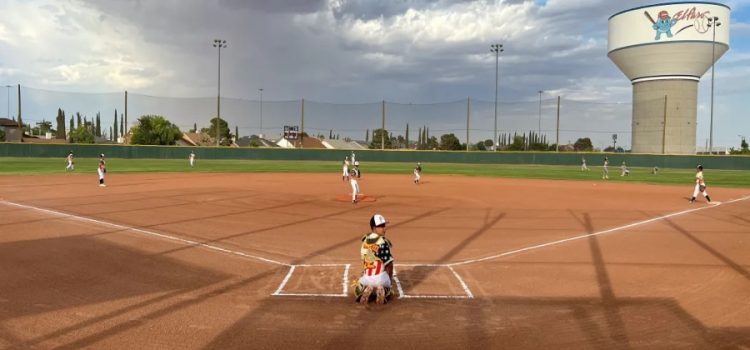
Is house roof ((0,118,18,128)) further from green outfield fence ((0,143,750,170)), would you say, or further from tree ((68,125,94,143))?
→ green outfield fence ((0,143,750,170))

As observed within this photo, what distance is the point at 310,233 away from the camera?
44.0ft

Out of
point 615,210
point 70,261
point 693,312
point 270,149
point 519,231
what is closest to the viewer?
point 693,312

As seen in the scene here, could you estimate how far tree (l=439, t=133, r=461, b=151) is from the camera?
109812mm

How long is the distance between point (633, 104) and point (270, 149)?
177 feet

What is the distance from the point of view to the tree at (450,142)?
109812 millimetres

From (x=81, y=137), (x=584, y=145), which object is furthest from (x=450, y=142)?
A: (x=81, y=137)

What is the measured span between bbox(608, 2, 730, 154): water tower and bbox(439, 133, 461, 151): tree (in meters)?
40.5

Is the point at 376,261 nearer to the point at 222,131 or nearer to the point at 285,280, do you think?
the point at 285,280

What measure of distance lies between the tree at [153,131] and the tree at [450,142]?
5707cm

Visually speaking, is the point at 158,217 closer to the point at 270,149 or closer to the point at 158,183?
the point at 158,183

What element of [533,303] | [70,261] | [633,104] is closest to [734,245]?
[533,303]

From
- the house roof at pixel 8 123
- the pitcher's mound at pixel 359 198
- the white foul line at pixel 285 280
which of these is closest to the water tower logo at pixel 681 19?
the pitcher's mound at pixel 359 198

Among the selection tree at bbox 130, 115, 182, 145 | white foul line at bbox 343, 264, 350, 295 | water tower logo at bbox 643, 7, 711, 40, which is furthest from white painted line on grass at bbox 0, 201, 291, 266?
tree at bbox 130, 115, 182, 145

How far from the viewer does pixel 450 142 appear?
11325 centimetres
